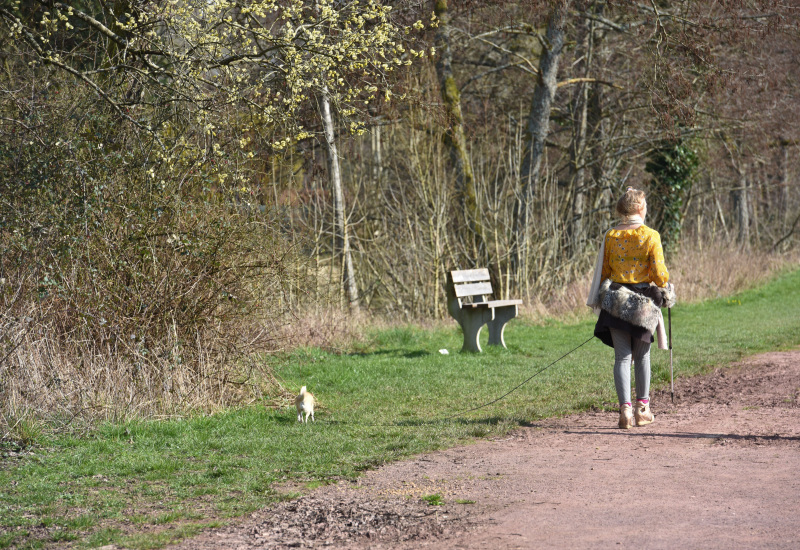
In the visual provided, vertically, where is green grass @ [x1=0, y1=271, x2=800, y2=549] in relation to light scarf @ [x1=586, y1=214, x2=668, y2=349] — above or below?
below

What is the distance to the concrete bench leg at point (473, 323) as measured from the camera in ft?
41.9

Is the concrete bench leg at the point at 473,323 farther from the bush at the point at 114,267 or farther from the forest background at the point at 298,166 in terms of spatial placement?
the bush at the point at 114,267

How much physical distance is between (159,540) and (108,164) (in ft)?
15.4

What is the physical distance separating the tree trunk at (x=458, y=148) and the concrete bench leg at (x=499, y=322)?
5.00 metres

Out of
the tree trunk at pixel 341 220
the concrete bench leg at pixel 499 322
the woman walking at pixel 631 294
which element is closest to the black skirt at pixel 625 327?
the woman walking at pixel 631 294

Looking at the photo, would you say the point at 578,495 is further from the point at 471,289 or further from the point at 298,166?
the point at 298,166

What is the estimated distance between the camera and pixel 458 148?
19.3 meters

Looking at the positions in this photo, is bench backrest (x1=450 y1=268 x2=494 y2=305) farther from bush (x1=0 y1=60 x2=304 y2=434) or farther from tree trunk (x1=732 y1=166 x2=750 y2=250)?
tree trunk (x1=732 y1=166 x2=750 y2=250)

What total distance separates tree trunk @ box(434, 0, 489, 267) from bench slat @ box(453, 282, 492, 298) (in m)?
4.24

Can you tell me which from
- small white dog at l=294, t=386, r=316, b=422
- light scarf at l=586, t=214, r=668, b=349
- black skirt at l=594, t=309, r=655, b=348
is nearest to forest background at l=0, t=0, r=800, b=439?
small white dog at l=294, t=386, r=316, b=422

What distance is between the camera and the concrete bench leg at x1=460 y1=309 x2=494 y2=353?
1277cm

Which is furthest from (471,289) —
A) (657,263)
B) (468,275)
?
(657,263)

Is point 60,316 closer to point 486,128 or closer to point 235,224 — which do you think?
point 235,224

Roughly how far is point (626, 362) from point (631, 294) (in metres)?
0.60
